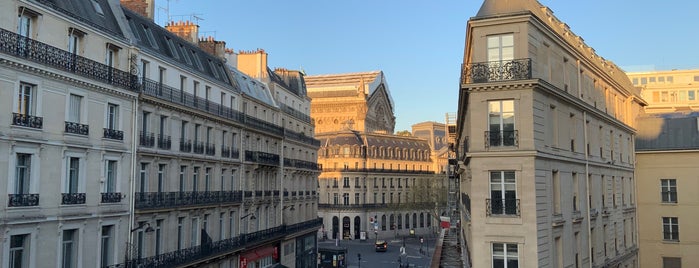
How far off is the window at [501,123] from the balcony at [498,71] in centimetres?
91

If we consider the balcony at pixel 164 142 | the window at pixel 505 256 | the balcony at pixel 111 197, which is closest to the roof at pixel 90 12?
the balcony at pixel 164 142

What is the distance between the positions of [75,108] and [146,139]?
5479mm

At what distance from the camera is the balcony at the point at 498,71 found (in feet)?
69.3

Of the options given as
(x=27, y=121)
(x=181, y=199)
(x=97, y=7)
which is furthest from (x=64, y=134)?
(x=181, y=199)

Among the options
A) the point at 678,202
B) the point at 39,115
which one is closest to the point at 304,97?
the point at 678,202

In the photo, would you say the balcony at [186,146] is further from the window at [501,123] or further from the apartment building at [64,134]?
the window at [501,123]

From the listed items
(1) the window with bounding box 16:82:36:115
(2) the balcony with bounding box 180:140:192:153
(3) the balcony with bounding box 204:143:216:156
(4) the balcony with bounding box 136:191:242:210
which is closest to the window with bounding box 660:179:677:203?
(4) the balcony with bounding box 136:191:242:210

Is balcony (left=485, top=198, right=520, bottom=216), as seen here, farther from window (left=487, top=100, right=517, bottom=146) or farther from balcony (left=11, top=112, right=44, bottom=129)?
balcony (left=11, top=112, right=44, bottom=129)

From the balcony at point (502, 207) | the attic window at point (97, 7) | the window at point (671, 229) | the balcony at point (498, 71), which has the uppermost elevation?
the attic window at point (97, 7)

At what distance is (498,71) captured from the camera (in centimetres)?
2156

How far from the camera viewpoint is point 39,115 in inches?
906

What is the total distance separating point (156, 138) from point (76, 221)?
7.23m

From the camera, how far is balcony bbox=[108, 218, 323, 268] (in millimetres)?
30781

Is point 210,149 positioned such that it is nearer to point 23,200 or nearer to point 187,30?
point 187,30
